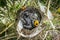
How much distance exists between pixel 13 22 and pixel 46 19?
30 cm

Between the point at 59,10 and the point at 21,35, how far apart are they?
1.72ft

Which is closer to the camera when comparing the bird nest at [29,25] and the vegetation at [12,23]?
the bird nest at [29,25]

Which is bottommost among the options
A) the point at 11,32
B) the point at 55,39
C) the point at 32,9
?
the point at 55,39

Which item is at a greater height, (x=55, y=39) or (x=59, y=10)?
(x=59, y=10)

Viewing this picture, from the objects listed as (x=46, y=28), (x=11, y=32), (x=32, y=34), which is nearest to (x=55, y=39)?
(x=46, y=28)

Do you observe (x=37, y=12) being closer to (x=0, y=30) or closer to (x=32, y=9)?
(x=32, y=9)

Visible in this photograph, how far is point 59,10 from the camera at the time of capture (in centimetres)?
206

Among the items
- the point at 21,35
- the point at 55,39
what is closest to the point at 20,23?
the point at 21,35

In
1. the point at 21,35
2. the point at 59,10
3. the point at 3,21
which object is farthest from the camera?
the point at 59,10

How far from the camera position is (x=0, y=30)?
1.88 meters

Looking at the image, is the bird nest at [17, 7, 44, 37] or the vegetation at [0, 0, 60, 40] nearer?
the bird nest at [17, 7, 44, 37]

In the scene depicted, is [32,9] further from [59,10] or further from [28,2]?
[59,10]

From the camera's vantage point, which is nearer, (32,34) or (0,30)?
(32,34)

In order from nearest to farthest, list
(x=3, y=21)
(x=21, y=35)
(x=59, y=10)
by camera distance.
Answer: (x=21, y=35)
(x=3, y=21)
(x=59, y=10)
